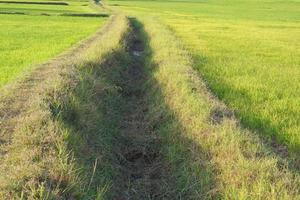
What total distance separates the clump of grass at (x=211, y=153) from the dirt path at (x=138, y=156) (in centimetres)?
20

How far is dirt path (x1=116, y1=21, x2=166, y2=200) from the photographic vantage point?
20.7ft

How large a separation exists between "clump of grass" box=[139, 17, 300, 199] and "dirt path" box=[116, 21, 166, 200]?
0.66 feet

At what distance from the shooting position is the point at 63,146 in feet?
19.5

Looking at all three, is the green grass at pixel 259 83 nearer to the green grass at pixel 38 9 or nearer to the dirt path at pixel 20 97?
the dirt path at pixel 20 97

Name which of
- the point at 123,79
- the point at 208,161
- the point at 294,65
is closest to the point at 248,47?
the point at 294,65

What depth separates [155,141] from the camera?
317 inches

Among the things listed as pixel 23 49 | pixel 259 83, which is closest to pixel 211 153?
pixel 259 83

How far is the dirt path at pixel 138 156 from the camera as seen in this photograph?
632cm

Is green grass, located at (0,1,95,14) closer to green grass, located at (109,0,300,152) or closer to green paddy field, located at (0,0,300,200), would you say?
green grass, located at (109,0,300,152)

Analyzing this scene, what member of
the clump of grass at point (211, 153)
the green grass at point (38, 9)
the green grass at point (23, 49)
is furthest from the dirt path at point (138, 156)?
the green grass at point (38, 9)

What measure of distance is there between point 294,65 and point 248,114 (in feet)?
28.2

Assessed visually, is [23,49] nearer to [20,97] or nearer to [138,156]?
[20,97]

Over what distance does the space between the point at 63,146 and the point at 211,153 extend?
196cm

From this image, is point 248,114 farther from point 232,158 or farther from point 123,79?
point 123,79
